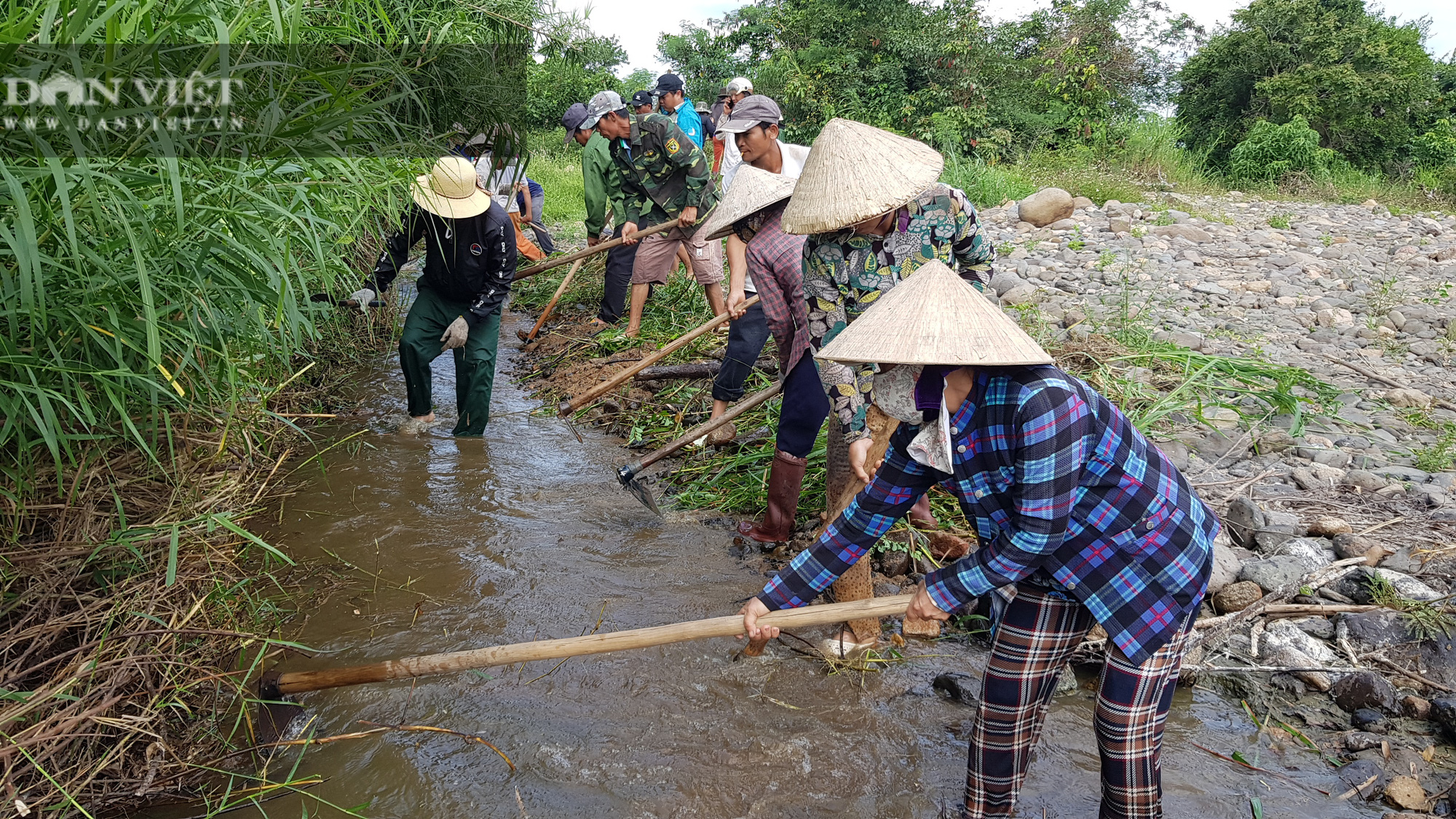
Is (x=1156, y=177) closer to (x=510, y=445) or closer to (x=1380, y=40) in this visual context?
(x=1380, y=40)

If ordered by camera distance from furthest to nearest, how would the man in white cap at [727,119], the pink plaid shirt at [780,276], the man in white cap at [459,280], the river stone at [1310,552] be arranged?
the man in white cap at [727,119] < the man in white cap at [459,280] < the pink plaid shirt at [780,276] < the river stone at [1310,552]

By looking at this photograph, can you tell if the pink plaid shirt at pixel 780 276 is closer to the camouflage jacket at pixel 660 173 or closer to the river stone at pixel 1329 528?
the river stone at pixel 1329 528

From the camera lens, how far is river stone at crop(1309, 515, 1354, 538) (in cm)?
350

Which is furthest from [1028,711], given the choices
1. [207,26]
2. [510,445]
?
[510,445]

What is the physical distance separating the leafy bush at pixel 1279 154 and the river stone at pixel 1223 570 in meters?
14.3

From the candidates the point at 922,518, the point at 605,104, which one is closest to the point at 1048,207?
the point at 605,104

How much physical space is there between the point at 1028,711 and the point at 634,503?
9.19 ft

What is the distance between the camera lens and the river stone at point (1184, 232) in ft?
28.6

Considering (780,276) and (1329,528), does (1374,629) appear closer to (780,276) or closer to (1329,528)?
(1329,528)

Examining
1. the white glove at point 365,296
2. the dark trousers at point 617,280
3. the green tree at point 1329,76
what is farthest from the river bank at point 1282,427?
the green tree at point 1329,76

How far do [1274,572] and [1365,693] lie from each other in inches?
23.3

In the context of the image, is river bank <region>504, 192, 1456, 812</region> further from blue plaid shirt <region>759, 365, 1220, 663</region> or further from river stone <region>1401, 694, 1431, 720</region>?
blue plaid shirt <region>759, 365, 1220, 663</region>

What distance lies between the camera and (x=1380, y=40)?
16812 mm

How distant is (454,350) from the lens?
513 cm
